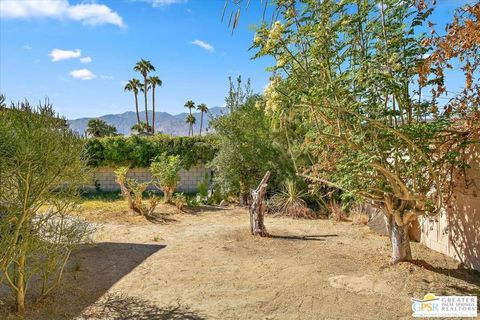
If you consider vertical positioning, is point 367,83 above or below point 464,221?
above

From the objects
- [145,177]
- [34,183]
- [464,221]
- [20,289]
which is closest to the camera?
[34,183]

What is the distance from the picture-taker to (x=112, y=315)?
3967 millimetres

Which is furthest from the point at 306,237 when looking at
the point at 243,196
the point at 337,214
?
the point at 243,196

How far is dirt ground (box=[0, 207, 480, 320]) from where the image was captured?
13.3 ft

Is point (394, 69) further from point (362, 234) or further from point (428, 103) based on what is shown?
point (362, 234)

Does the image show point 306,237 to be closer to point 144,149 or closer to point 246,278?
point 246,278

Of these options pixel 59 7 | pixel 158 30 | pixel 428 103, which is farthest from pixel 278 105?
pixel 158 30

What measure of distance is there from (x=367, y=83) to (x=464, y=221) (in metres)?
3.33

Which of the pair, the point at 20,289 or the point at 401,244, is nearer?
the point at 20,289

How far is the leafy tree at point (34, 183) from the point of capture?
3441 mm

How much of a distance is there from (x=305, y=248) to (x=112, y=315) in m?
4.14

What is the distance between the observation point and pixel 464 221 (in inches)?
225

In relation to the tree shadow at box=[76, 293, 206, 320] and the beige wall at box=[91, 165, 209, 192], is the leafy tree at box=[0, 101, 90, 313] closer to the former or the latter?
the tree shadow at box=[76, 293, 206, 320]

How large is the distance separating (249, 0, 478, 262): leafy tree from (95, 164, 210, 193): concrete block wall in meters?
12.9
